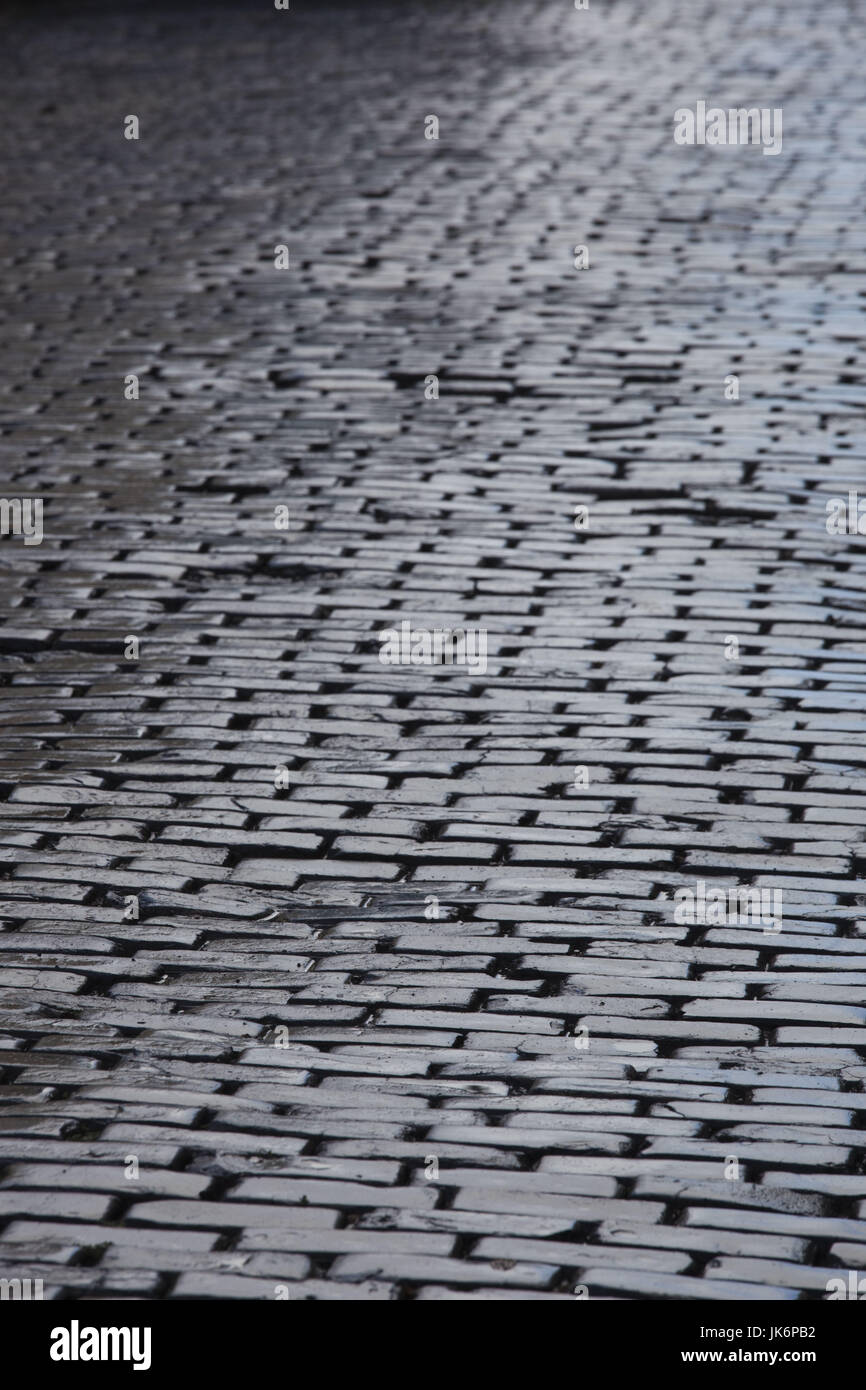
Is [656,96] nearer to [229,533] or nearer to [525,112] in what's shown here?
[525,112]

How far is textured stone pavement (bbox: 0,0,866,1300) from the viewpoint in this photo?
373 cm

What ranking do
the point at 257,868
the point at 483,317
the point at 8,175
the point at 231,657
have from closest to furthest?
the point at 257,868, the point at 231,657, the point at 483,317, the point at 8,175

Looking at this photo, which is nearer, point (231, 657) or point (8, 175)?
point (231, 657)

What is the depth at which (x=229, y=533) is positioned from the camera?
7.48 m

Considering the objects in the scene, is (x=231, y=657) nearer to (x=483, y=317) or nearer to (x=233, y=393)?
(x=233, y=393)

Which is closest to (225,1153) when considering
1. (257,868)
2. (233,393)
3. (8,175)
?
(257,868)

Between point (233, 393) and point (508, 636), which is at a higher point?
point (233, 393)

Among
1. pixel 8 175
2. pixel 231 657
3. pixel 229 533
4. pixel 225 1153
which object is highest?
pixel 8 175

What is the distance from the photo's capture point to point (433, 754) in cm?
570

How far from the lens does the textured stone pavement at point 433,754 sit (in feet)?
12.3

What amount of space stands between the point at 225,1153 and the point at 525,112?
531 inches
